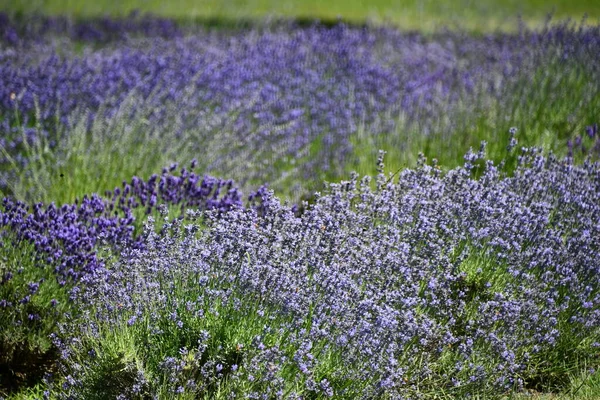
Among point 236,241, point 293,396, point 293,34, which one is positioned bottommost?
point 293,396

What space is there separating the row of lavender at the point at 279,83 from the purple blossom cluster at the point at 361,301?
6.97ft

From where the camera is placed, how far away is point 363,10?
480 inches

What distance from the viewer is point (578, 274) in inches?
141

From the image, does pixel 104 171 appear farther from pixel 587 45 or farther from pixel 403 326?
pixel 587 45

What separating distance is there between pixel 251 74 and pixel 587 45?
3.32 meters

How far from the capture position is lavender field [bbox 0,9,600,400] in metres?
2.81

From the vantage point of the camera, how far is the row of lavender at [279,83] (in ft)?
18.7

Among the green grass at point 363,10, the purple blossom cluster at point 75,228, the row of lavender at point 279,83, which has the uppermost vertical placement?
the green grass at point 363,10

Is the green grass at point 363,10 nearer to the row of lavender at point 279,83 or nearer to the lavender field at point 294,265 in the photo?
the row of lavender at point 279,83

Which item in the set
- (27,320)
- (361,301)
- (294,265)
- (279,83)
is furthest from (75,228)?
(279,83)

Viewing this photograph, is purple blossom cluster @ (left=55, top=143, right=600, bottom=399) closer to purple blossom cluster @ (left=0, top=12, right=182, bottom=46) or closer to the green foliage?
the green foliage

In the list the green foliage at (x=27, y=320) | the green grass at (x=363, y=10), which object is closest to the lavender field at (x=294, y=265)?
the green foliage at (x=27, y=320)

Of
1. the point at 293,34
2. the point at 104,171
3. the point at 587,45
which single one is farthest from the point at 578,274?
the point at 293,34

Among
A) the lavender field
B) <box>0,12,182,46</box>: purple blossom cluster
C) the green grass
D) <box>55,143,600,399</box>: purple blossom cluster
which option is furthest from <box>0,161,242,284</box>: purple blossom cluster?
the green grass
